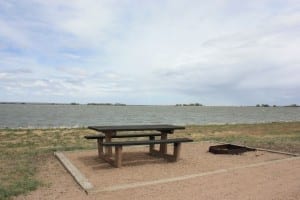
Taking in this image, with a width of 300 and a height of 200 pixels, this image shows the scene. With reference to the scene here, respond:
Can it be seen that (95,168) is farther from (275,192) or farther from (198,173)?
(275,192)

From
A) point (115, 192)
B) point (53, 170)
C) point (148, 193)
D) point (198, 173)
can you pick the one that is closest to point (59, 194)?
point (115, 192)

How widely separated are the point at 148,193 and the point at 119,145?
76.9 inches

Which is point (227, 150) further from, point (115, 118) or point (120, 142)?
point (115, 118)

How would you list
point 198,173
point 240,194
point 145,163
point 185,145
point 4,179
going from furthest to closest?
1. point 185,145
2. point 145,163
3. point 198,173
4. point 4,179
5. point 240,194

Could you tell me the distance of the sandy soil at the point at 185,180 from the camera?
5202mm

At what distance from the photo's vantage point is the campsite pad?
19.9 feet

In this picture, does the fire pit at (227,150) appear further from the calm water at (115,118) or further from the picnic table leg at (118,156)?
the calm water at (115,118)

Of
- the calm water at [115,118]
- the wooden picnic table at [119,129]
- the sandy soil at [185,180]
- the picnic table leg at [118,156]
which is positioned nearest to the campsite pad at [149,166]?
the sandy soil at [185,180]

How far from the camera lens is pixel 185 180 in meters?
6.05

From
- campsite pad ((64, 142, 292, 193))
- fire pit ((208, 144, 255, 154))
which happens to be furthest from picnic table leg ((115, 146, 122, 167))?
fire pit ((208, 144, 255, 154))

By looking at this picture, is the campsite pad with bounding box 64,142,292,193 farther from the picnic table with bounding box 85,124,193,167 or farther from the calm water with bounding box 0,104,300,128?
the calm water with bounding box 0,104,300,128

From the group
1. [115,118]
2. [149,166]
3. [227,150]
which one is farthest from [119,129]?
[115,118]

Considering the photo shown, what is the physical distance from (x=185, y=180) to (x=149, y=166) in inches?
59.7

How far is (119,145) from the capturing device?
704 cm
